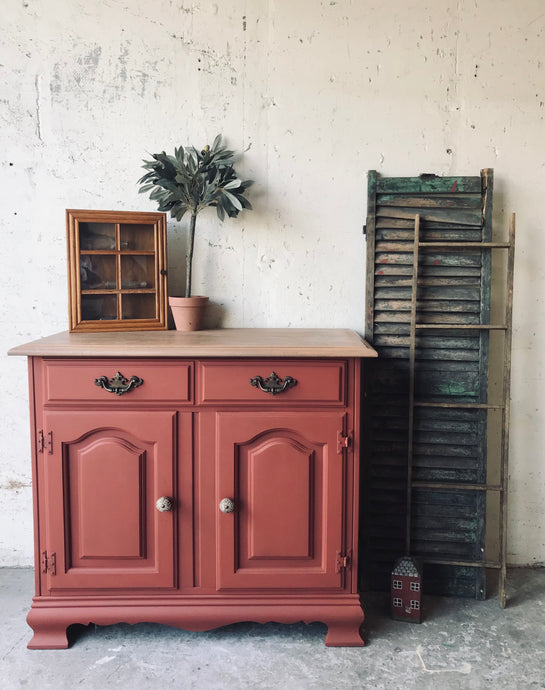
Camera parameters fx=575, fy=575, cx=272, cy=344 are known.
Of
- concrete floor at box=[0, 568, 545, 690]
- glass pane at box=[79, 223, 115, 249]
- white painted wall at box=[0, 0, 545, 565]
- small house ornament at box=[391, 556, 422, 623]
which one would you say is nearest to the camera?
concrete floor at box=[0, 568, 545, 690]

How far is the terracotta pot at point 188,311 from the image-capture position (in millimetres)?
2432

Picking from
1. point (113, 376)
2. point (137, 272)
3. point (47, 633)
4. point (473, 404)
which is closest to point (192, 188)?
point (137, 272)

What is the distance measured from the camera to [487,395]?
2553mm

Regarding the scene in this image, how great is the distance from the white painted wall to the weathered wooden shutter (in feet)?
0.49

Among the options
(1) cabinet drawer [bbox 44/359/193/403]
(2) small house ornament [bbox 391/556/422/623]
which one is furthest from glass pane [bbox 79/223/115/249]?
(2) small house ornament [bbox 391/556/422/623]

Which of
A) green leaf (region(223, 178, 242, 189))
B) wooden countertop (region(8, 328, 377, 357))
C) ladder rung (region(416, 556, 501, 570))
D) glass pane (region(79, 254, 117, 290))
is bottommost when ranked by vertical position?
ladder rung (region(416, 556, 501, 570))

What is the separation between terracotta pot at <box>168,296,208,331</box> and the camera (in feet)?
7.98

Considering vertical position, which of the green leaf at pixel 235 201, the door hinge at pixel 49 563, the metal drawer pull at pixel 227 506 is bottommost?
the door hinge at pixel 49 563

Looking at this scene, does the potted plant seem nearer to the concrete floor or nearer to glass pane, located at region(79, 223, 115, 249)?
glass pane, located at region(79, 223, 115, 249)

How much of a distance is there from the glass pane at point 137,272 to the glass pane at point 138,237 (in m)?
0.04

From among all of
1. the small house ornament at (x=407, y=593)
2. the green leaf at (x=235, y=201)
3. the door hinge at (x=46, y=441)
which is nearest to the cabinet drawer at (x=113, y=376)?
the door hinge at (x=46, y=441)

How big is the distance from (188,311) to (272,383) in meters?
0.61

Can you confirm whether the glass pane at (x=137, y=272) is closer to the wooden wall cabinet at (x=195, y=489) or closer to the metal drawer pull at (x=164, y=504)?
the wooden wall cabinet at (x=195, y=489)

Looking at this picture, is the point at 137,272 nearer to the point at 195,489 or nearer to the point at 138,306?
the point at 138,306
